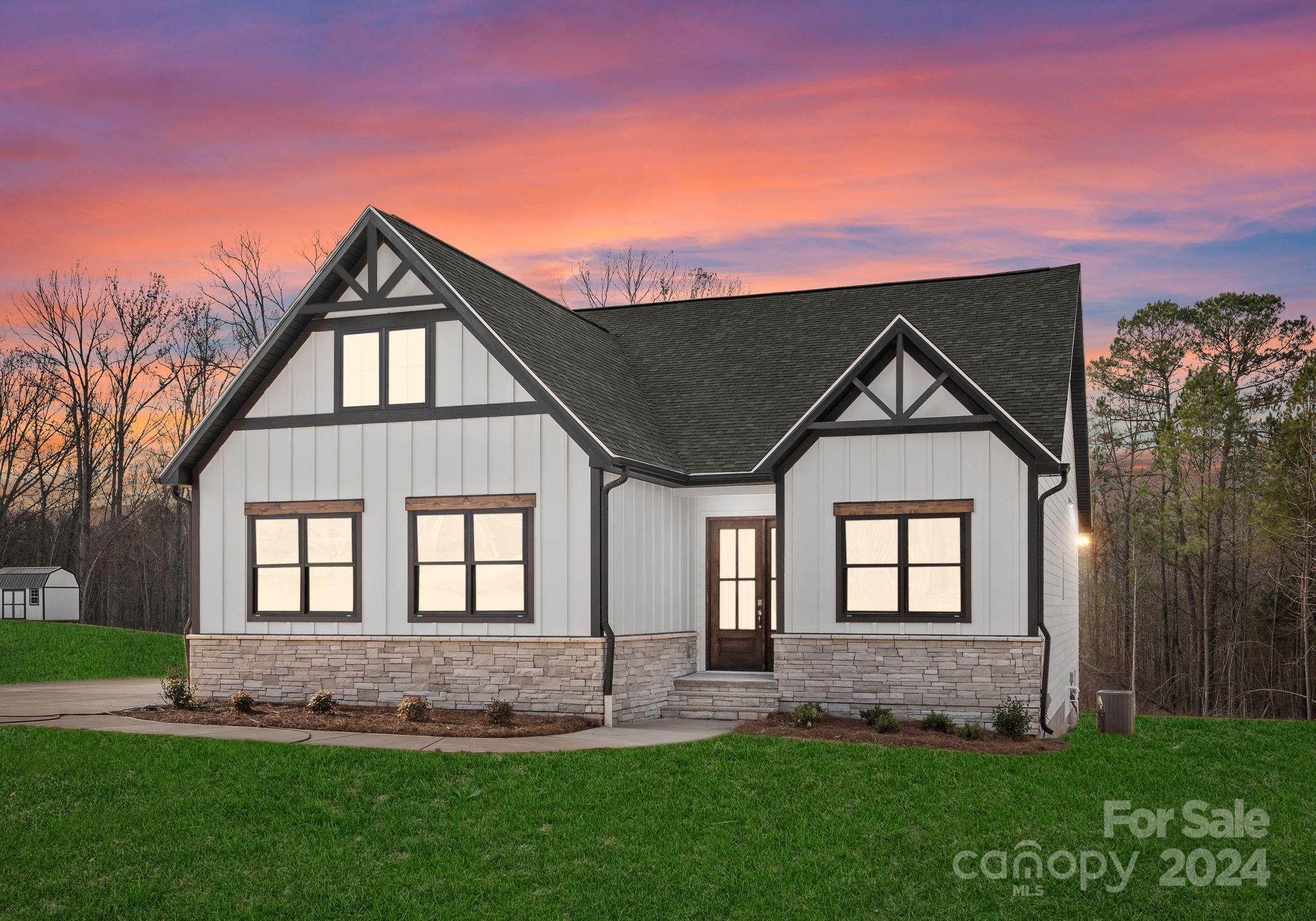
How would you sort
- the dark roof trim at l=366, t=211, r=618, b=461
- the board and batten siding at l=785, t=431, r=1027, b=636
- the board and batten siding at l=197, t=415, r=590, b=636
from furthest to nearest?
the board and batten siding at l=197, t=415, r=590, b=636, the dark roof trim at l=366, t=211, r=618, b=461, the board and batten siding at l=785, t=431, r=1027, b=636

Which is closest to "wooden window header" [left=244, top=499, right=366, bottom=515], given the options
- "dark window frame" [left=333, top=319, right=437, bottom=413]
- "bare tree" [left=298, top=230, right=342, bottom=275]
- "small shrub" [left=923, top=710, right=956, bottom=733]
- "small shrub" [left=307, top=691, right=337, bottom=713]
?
"dark window frame" [left=333, top=319, right=437, bottom=413]

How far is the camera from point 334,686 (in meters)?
16.4

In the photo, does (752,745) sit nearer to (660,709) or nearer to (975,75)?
(660,709)

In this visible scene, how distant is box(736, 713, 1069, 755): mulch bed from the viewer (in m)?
13.4

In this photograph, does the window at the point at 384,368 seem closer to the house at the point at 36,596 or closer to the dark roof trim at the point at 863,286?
the dark roof trim at the point at 863,286

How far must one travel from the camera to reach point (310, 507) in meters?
16.9

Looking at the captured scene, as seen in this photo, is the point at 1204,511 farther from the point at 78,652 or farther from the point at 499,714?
the point at 78,652

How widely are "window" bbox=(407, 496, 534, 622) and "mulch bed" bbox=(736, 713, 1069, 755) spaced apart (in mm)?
3587

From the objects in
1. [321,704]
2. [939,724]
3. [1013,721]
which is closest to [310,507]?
[321,704]

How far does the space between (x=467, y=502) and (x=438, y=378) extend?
185 cm

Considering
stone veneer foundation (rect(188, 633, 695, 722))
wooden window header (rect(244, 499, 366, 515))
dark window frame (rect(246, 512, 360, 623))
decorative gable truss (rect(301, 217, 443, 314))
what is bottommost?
stone veneer foundation (rect(188, 633, 695, 722))

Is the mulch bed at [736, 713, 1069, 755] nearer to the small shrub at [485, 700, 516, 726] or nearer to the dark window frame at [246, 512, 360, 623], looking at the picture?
the small shrub at [485, 700, 516, 726]

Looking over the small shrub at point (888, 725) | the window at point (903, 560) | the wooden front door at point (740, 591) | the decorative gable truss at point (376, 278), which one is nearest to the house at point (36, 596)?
the decorative gable truss at point (376, 278)

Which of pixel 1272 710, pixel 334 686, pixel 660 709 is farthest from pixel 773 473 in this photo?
pixel 1272 710
